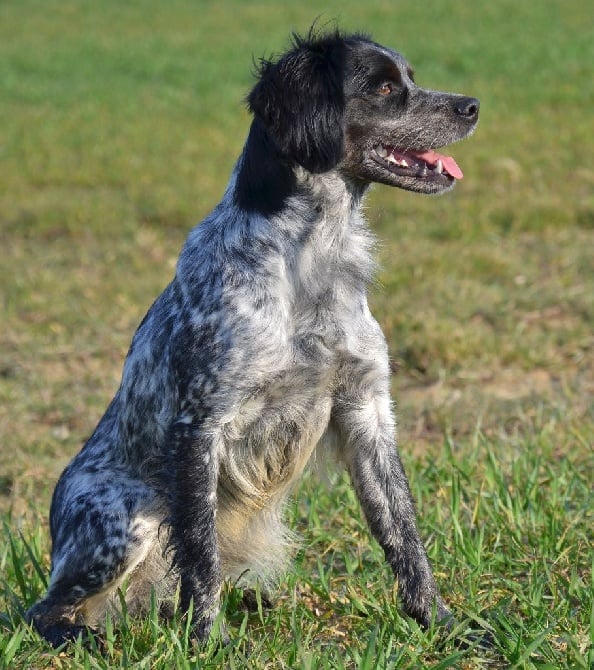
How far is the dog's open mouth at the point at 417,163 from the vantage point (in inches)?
148

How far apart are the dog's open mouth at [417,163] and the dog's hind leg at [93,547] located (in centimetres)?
131

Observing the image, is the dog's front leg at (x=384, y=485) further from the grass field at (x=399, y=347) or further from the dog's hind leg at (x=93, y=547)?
the dog's hind leg at (x=93, y=547)

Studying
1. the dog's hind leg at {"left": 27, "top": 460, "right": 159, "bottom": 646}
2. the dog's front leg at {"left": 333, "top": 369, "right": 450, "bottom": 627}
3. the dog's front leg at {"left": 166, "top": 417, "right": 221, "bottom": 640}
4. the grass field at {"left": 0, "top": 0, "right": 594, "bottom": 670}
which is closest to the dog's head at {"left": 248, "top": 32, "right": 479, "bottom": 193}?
the grass field at {"left": 0, "top": 0, "right": 594, "bottom": 670}

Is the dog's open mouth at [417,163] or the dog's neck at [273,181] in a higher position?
the dog's open mouth at [417,163]

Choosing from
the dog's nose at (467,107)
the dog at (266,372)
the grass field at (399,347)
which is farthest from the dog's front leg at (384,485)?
the dog's nose at (467,107)

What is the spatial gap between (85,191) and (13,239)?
64.4 inches

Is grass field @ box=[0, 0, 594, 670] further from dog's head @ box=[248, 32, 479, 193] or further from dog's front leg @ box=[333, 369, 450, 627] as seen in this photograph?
dog's head @ box=[248, 32, 479, 193]

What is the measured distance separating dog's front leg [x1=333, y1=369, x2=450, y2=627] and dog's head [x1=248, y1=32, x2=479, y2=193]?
2.20 feet

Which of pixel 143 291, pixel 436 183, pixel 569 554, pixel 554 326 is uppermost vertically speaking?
pixel 436 183

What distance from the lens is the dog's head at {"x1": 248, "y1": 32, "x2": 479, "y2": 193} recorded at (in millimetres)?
3553

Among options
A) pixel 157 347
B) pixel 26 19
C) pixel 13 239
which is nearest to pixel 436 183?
pixel 157 347

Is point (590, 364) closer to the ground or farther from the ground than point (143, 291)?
farther from the ground

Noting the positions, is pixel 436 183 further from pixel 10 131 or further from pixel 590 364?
pixel 10 131

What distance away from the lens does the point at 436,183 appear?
378 cm
